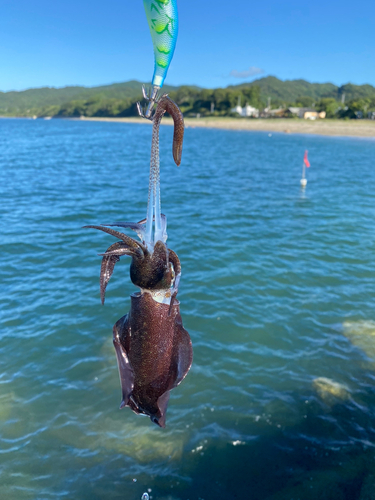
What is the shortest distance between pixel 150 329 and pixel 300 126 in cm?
12313

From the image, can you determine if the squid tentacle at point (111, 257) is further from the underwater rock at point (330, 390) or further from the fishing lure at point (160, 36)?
the underwater rock at point (330, 390)

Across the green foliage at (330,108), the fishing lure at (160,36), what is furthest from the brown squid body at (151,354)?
the green foliage at (330,108)

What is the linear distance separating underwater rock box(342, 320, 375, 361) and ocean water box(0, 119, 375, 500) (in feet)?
0.18

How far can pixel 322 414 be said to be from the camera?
8.27 m

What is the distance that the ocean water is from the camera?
6.97m

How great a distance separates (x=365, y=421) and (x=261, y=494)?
2891 millimetres

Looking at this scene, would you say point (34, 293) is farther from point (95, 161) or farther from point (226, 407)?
point (95, 161)

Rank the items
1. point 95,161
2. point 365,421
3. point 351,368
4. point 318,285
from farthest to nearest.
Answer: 1. point 95,161
2. point 318,285
3. point 351,368
4. point 365,421

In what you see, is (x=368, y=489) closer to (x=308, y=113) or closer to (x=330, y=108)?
(x=330, y=108)


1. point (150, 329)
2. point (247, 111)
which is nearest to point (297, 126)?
point (247, 111)

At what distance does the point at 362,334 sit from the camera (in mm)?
10984

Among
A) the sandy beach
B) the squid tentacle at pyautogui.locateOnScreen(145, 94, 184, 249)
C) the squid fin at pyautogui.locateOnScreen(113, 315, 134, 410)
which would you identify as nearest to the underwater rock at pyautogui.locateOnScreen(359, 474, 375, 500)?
the squid fin at pyautogui.locateOnScreen(113, 315, 134, 410)

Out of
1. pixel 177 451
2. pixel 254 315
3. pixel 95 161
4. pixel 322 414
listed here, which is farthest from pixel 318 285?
pixel 95 161

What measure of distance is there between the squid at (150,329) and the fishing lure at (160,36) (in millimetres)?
754
